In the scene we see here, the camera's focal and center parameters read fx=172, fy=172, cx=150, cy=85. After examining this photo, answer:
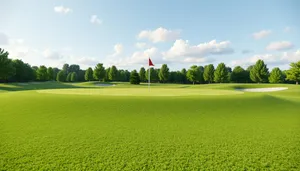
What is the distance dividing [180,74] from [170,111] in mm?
82062

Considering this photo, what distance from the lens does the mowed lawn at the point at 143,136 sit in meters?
5.34

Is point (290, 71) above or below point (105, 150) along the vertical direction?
above

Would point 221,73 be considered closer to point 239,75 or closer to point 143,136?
point 239,75

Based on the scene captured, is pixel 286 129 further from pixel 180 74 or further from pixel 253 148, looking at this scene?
pixel 180 74

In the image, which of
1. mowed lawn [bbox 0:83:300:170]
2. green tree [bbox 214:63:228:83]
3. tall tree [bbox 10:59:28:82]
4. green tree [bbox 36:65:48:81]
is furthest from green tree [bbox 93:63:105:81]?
mowed lawn [bbox 0:83:300:170]

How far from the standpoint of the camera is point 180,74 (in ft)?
301

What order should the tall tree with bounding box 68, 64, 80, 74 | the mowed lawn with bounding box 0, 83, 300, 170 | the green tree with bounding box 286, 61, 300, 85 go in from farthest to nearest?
the tall tree with bounding box 68, 64, 80, 74 → the green tree with bounding box 286, 61, 300, 85 → the mowed lawn with bounding box 0, 83, 300, 170

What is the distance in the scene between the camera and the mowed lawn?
5.34 m

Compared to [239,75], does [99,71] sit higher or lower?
higher

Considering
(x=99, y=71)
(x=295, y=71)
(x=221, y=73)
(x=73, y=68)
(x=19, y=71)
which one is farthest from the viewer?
(x=73, y=68)

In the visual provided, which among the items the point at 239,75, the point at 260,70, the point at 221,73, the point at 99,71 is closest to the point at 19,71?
the point at 99,71

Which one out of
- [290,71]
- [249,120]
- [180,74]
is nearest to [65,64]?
[180,74]

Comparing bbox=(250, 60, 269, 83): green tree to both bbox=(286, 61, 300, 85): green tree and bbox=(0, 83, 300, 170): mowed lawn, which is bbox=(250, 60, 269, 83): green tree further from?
bbox=(0, 83, 300, 170): mowed lawn

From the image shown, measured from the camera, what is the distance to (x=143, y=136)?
7.34 metres
